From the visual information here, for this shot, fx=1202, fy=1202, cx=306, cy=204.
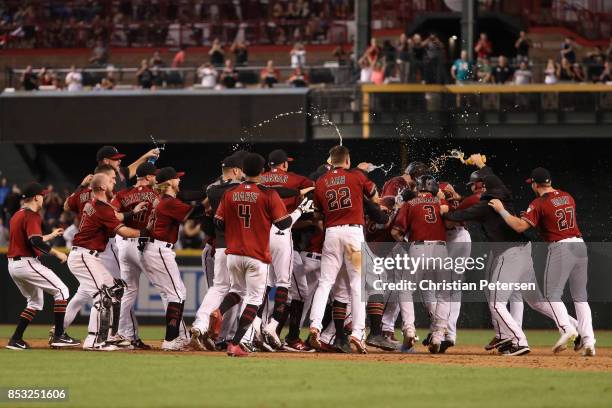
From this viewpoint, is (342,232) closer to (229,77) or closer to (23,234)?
(23,234)

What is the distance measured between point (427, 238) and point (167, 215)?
309cm

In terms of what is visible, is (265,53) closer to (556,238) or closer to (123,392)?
(556,238)

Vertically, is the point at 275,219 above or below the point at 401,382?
above

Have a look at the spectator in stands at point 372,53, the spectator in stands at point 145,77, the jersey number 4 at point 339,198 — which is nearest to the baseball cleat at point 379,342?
the jersey number 4 at point 339,198

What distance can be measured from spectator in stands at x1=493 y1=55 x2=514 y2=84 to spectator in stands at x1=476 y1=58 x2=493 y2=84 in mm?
118

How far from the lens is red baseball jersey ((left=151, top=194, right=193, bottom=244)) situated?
14.1 m

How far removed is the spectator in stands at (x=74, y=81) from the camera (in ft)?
99.6

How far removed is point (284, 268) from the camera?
13.9 metres

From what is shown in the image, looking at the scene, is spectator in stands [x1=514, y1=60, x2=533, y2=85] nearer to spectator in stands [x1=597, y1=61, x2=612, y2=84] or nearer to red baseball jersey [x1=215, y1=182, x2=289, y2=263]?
spectator in stands [x1=597, y1=61, x2=612, y2=84]

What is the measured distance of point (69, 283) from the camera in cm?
2167

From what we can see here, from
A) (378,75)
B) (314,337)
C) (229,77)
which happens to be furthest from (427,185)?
(229,77)

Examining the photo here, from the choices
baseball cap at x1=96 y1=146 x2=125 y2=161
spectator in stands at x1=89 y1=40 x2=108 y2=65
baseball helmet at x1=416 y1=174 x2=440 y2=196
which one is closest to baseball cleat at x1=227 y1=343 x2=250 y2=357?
baseball helmet at x1=416 y1=174 x2=440 y2=196

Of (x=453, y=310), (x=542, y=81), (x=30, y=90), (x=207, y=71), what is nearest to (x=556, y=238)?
(x=453, y=310)

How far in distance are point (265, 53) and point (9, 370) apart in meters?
22.4
